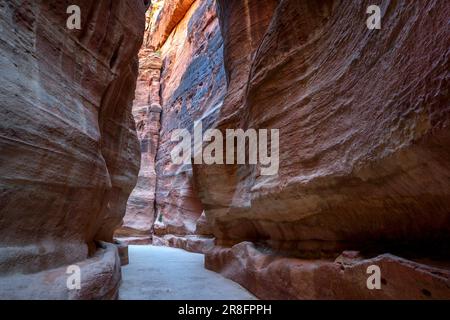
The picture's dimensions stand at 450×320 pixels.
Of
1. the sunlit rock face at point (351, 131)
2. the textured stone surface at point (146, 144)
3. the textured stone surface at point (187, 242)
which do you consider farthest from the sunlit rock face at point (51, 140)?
the textured stone surface at point (146, 144)

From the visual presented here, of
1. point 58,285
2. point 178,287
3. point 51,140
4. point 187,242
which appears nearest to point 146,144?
point 187,242

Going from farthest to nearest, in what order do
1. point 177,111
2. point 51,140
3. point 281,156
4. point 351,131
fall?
point 177,111, point 281,156, point 51,140, point 351,131

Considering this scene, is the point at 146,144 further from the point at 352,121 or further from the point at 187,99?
the point at 352,121

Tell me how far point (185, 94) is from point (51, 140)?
18.5 metres

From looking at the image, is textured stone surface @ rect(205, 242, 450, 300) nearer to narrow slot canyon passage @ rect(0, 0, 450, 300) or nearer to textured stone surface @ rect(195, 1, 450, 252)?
narrow slot canyon passage @ rect(0, 0, 450, 300)

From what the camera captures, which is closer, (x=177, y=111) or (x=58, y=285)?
(x=58, y=285)

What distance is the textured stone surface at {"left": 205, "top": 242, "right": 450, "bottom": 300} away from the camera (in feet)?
7.25

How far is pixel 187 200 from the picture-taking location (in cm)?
1689

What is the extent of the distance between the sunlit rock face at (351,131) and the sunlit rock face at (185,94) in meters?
8.79

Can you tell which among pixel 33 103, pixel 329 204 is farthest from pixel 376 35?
pixel 33 103

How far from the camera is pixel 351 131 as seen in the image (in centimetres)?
302

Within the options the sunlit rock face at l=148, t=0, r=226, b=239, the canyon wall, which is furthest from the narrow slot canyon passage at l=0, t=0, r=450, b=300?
the sunlit rock face at l=148, t=0, r=226, b=239

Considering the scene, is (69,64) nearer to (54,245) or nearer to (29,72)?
(29,72)

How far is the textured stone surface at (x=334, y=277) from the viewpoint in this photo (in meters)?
2.21
